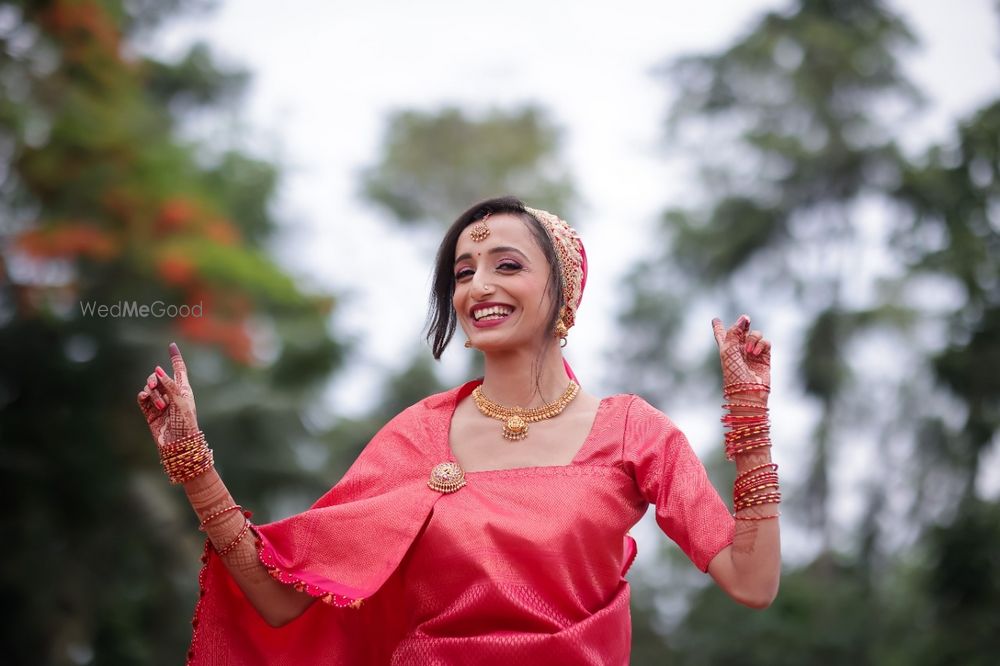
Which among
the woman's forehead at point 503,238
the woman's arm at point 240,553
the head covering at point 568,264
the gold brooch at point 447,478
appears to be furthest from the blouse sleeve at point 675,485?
the woman's arm at point 240,553

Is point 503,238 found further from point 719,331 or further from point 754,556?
point 754,556

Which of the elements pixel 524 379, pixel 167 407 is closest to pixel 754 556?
pixel 524 379

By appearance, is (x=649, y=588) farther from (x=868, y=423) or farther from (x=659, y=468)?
(x=659, y=468)

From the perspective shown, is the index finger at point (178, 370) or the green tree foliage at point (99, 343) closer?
the index finger at point (178, 370)

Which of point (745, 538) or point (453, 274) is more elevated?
point (453, 274)

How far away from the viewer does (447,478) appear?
3506mm

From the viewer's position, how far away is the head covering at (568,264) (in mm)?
3758

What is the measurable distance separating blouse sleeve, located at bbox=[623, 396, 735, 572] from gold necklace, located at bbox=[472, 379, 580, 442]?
21 centimetres

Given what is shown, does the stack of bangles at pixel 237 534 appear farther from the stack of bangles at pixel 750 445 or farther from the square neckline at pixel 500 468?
the stack of bangles at pixel 750 445

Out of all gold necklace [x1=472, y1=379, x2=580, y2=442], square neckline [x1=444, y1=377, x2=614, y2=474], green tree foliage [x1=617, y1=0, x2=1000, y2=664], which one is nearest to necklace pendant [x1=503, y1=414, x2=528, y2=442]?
gold necklace [x1=472, y1=379, x2=580, y2=442]

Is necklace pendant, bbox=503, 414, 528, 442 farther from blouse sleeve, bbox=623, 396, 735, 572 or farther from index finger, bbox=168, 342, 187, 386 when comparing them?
index finger, bbox=168, 342, 187, 386

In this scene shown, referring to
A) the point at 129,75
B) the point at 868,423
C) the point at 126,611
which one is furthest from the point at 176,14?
the point at 868,423

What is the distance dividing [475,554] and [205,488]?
0.76 metres

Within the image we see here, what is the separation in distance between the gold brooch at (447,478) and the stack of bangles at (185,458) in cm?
62
